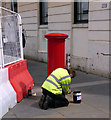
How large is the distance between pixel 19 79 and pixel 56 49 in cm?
118

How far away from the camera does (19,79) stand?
19.7 feet

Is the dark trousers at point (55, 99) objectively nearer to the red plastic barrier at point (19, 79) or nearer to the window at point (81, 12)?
the red plastic barrier at point (19, 79)

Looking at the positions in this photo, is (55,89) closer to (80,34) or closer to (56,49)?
(56,49)

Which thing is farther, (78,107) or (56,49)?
(56,49)

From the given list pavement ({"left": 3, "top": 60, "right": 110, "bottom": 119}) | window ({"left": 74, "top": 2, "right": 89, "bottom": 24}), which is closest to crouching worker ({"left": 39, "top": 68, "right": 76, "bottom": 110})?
pavement ({"left": 3, "top": 60, "right": 110, "bottom": 119})

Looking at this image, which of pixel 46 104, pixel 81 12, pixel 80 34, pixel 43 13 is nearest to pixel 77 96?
pixel 46 104

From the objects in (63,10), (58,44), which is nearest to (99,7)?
(63,10)

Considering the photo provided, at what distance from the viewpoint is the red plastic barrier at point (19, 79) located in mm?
5578

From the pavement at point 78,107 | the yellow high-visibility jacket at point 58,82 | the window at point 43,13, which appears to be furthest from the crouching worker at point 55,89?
the window at point 43,13

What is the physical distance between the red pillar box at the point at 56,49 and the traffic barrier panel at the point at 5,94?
132 cm

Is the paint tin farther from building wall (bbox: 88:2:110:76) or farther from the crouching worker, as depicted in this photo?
building wall (bbox: 88:2:110:76)

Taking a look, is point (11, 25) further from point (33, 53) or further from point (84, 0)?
point (33, 53)

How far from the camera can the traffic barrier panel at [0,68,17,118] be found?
475cm

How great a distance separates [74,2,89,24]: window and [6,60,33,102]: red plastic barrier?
14.2 ft
